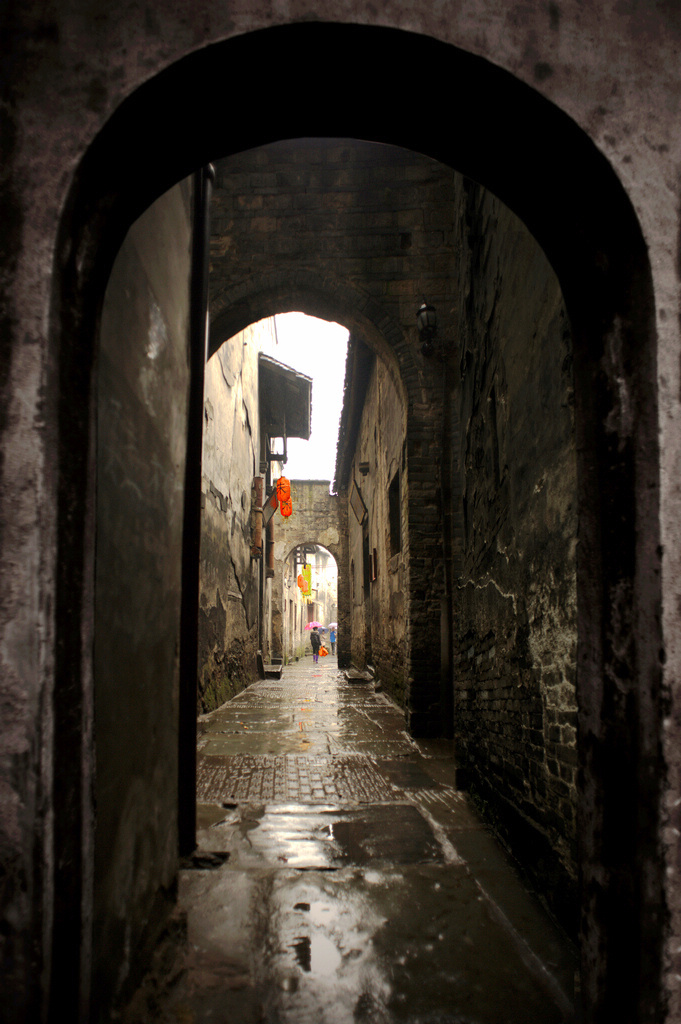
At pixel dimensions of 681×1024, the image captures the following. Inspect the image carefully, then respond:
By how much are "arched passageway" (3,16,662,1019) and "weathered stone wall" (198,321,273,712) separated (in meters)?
5.28

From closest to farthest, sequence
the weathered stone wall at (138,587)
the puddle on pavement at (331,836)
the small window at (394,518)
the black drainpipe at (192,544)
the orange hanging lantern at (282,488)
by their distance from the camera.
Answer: the weathered stone wall at (138,587), the black drainpipe at (192,544), the puddle on pavement at (331,836), the small window at (394,518), the orange hanging lantern at (282,488)

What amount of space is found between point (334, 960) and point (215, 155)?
2.28 meters

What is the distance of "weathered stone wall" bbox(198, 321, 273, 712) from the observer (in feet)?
22.2

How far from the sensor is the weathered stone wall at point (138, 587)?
144cm

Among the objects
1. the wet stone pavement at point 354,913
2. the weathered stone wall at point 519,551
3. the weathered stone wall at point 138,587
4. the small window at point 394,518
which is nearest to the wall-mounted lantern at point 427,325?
the weathered stone wall at point 519,551

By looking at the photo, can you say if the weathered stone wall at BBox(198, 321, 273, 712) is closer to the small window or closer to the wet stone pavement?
the small window

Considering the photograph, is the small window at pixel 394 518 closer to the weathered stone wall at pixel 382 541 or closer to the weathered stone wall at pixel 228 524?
the weathered stone wall at pixel 382 541

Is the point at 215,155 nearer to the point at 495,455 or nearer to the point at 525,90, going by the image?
the point at 525,90

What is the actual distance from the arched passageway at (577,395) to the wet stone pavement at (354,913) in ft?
2.33

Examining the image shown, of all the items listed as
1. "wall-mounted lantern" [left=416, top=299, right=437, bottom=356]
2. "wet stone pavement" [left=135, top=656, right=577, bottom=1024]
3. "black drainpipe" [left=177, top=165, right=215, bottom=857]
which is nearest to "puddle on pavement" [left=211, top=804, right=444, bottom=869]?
"wet stone pavement" [left=135, top=656, right=577, bottom=1024]

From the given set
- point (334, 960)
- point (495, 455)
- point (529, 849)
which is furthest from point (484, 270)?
point (334, 960)

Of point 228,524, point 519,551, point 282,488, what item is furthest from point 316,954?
point 282,488

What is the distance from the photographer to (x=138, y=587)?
→ 68.6 inches

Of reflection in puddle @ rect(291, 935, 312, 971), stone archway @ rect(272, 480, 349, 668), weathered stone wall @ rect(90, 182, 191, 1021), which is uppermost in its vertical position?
stone archway @ rect(272, 480, 349, 668)
